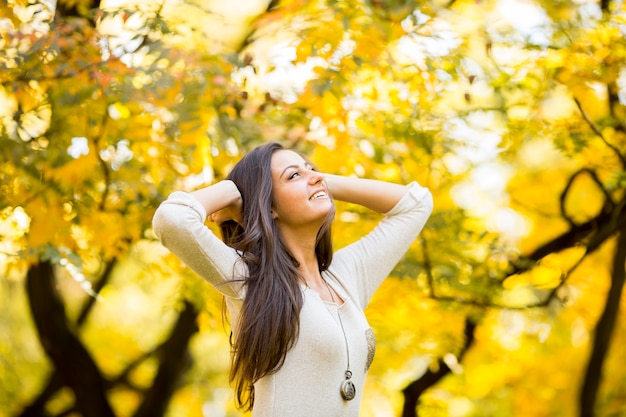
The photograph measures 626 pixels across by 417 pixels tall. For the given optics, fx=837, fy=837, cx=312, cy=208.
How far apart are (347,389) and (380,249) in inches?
21.5

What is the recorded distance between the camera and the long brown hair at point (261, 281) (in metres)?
2.16

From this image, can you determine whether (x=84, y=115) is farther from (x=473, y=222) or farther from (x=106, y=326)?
(x=106, y=326)

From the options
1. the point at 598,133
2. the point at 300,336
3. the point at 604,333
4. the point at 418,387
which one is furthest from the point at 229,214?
the point at 604,333

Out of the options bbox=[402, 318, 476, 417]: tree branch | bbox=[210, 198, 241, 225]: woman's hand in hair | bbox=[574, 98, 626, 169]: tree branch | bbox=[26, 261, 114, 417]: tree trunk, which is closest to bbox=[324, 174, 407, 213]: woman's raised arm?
bbox=[210, 198, 241, 225]: woman's hand in hair

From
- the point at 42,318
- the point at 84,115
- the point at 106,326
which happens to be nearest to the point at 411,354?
the point at 84,115

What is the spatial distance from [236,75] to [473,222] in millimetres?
1623

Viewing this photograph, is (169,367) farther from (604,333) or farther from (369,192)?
(369,192)

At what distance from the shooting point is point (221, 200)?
91.7 inches

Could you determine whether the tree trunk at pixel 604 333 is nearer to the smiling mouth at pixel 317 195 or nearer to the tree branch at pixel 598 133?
the tree branch at pixel 598 133

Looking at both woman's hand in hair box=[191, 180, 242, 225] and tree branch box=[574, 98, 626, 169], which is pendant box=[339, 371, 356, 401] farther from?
tree branch box=[574, 98, 626, 169]

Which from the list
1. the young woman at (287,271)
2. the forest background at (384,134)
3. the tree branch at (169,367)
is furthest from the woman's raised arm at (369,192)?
the tree branch at (169,367)

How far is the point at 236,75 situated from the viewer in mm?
4375

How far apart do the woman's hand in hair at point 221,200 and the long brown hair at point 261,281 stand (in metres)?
0.03

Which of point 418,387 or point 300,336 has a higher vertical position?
point 300,336
